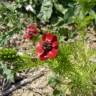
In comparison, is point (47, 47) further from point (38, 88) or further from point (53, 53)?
point (38, 88)

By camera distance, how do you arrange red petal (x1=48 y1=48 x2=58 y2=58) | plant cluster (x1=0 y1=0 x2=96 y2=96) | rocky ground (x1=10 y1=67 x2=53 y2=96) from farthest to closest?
rocky ground (x1=10 y1=67 x2=53 y2=96) → plant cluster (x1=0 y1=0 x2=96 y2=96) → red petal (x1=48 y1=48 x2=58 y2=58)

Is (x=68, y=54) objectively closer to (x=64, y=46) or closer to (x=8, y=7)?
(x=64, y=46)

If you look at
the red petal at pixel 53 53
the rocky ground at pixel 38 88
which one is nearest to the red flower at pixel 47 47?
the red petal at pixel 53 53

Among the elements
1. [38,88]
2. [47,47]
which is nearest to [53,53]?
[47,47]

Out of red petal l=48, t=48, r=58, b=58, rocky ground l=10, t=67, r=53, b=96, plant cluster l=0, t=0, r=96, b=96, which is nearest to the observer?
red petal l=48, t=48, r=58, b=58

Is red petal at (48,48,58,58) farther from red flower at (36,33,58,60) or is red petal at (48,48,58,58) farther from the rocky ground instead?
the rocky ground

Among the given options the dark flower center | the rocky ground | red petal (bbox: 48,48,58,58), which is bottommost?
the rocky ground

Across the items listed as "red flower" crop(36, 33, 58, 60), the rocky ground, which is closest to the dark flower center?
"red flower" crop(36, 33, 58, 60)

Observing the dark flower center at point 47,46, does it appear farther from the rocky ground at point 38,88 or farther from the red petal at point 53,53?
the rocky ground at point 38,88
